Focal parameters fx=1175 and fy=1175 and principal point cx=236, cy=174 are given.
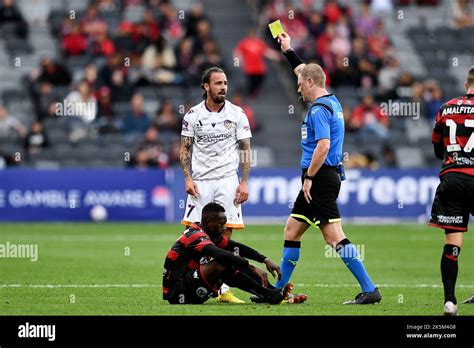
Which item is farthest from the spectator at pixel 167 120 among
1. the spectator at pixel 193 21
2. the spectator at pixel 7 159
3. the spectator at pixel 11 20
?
the spectator at pixel 11 20

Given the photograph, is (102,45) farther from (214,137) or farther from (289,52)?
(214,137)

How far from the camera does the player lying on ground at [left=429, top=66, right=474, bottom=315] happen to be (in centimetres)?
1155

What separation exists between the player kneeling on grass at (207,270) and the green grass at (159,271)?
196mm

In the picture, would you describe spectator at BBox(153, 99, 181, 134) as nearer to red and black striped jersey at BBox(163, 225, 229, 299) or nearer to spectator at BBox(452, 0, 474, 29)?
spectator at BBox(452, 0, 474, 29)

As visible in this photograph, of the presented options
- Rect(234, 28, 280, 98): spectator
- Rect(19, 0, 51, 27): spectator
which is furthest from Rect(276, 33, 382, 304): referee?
Rect(19, 0, 51, 27): spectator

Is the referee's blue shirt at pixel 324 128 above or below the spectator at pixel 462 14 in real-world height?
below

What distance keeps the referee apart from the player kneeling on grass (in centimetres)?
73

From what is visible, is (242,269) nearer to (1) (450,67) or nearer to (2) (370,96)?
(2) (370,96)

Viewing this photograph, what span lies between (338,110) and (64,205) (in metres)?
14.7

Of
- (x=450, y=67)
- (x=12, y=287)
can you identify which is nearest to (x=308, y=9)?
(x=450, y=67)

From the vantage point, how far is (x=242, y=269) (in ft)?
39.2

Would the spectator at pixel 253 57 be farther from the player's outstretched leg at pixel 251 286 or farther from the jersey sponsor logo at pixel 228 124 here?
the player's outstretched leg at pixel 251 286

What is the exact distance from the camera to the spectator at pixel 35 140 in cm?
2808

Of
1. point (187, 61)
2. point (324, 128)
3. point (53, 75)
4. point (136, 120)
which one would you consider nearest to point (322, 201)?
point (324, 128)
